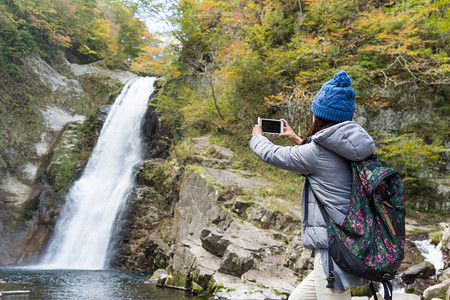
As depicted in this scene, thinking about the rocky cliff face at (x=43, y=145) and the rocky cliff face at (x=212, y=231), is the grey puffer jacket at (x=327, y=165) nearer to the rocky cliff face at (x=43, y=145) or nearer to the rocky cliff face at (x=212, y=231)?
the rocky cliff face at (x=212, y=231)

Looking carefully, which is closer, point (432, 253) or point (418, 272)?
point (418, 272)

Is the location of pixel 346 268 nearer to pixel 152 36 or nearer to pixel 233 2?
pixel 233 2

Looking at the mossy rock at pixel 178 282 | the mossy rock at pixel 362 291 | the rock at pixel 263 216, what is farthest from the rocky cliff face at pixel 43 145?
the mossy rock at pixel 362 291

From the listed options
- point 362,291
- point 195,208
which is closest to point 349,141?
point 362,291

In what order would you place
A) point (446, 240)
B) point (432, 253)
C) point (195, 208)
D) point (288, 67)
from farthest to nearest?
point (288, 67)
point (195, 208)
point (432, 253)
point (446, 240)

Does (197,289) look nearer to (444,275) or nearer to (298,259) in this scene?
(298,259)

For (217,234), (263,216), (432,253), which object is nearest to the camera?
(432,253)

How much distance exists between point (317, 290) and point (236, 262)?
4.99 metres

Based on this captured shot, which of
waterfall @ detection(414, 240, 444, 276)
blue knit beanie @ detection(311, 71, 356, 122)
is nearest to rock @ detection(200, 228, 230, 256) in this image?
waterfall @ detection(414, 240, 444, 276)

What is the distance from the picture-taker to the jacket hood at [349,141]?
1697mm

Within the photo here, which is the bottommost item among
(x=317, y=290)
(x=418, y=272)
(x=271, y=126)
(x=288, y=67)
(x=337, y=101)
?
(x=418, y=272)

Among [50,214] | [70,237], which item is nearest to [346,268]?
[70,237]

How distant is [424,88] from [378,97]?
1651mm

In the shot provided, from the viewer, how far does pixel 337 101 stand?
187 cm
